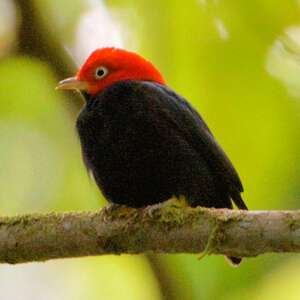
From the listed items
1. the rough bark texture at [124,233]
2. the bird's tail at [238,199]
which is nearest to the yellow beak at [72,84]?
the rough bark texture at [124,233]

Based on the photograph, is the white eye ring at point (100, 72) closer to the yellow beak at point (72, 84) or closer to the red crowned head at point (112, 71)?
the red crowned head at point (112, 71)

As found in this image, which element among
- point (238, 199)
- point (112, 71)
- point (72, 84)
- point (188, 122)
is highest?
point (72, 84)

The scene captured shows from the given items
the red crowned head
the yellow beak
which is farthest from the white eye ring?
the yellow beak

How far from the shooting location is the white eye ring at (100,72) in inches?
193

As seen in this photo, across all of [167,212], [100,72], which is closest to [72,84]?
[100,72]

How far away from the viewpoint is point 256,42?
3.74 m

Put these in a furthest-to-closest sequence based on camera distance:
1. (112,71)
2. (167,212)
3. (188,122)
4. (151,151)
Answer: (112,71) < (188,122) < (151,151) < (167,212)

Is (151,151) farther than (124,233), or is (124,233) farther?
(151,151)

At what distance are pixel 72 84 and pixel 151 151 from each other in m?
0.64

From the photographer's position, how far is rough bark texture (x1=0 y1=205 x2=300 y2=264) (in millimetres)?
3447

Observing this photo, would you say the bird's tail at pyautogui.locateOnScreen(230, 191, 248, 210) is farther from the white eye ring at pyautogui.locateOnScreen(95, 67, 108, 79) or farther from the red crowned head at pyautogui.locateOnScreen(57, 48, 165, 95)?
the white eye ring at pyautogui.locateOnScreen(95, 67, 108, 79)

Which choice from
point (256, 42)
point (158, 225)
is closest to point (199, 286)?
point (158, 225)

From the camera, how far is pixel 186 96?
4.15m

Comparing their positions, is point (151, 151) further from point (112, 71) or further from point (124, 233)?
point (112, 71)
